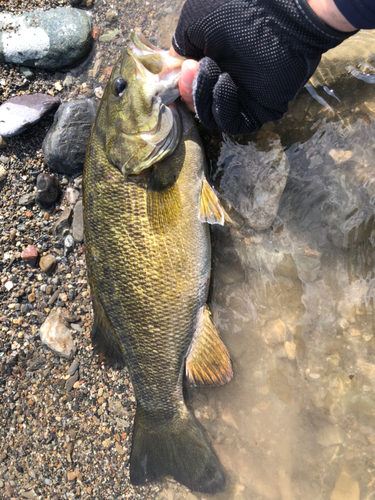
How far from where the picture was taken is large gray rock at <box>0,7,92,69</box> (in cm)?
328

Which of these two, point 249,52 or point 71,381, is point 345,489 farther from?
point 249,52

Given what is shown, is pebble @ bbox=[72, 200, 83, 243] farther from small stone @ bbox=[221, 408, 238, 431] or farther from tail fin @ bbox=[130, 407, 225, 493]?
small stone @ bbox=[221, 408, 238, 431]

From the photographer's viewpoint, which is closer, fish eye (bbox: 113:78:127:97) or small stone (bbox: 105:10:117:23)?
fish eye (bbox: 113:78:127:97)

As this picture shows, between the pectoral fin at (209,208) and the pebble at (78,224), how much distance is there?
1.27m

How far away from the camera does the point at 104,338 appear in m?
2.83

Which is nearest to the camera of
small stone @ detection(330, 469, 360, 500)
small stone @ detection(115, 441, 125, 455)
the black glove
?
the black glove

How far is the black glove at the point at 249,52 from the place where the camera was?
1944mm

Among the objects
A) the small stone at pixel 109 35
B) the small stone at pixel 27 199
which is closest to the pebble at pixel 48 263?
the small stone at pixel 27 199

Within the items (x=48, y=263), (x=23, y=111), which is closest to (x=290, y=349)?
(x=48, y=263)

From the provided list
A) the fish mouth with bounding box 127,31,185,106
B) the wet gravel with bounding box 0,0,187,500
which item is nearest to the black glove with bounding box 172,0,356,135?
the fish mouth with bounding box 127,31,185,106

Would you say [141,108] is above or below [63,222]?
above

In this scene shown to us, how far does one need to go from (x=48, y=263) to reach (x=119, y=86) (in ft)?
5.63

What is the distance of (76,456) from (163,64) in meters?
3.24

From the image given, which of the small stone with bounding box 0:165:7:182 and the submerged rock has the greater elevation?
the submerged rock
